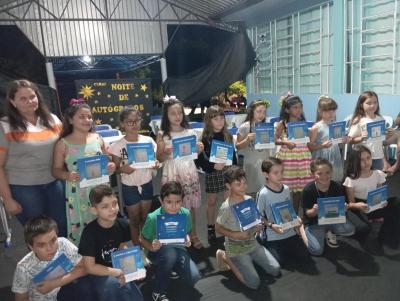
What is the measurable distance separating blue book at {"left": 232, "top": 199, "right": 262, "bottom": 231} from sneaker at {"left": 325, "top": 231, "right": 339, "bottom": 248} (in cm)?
92

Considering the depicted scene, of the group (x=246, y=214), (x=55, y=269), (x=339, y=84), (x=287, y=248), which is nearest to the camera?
(x=55, y=269)

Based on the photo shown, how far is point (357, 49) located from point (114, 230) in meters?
6.10

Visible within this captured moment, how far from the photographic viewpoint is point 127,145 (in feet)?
9.11

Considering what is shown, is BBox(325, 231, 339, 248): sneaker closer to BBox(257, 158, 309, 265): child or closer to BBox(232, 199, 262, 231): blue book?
BBox(257, 158, 309, 265): child

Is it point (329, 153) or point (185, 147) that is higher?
point (185, 147)

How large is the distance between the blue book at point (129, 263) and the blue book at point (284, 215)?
1.18 m

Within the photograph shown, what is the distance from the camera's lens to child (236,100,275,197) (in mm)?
3463

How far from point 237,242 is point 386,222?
155 centimetres

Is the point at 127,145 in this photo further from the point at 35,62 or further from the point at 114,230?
the point at 35,62

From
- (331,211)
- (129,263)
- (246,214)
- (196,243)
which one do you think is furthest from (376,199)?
(129,263)

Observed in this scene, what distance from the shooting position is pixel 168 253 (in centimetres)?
249

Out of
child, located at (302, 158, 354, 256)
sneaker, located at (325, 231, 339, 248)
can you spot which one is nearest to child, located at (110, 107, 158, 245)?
child, located at (302, 158, 354, 256)

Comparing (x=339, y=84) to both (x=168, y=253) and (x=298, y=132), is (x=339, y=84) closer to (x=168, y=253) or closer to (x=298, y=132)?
(x=298, y=132)

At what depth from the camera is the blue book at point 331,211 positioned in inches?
115
